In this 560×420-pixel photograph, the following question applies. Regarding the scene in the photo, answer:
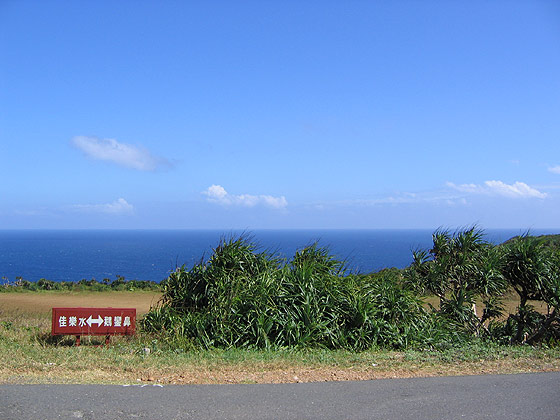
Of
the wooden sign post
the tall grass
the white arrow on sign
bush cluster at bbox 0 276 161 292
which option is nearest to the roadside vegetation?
the tall grass

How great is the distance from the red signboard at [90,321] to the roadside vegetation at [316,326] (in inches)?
10.9

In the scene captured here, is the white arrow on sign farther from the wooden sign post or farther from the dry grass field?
the dry grass field

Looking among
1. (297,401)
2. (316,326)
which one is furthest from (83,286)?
(297,401)

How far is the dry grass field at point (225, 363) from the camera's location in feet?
21.1

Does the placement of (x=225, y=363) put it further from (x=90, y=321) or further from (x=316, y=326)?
(x=90, y=321)

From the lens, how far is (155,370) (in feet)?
22.0

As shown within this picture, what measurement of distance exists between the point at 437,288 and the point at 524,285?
1914 millimetres

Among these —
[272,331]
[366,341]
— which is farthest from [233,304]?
[366,341]

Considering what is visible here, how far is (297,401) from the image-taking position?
17.6ft

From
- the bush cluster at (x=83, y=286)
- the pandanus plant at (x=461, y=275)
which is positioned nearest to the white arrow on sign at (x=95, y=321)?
the pandanus plant at (x=461, y=275)

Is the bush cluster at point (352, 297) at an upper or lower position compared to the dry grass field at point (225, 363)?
upper

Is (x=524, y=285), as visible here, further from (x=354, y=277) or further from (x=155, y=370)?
(x=155, y=370)

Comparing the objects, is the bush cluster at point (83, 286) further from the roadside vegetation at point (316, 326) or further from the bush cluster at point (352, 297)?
the bush cluster at point (352, 297)

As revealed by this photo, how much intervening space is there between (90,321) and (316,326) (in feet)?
13.0
